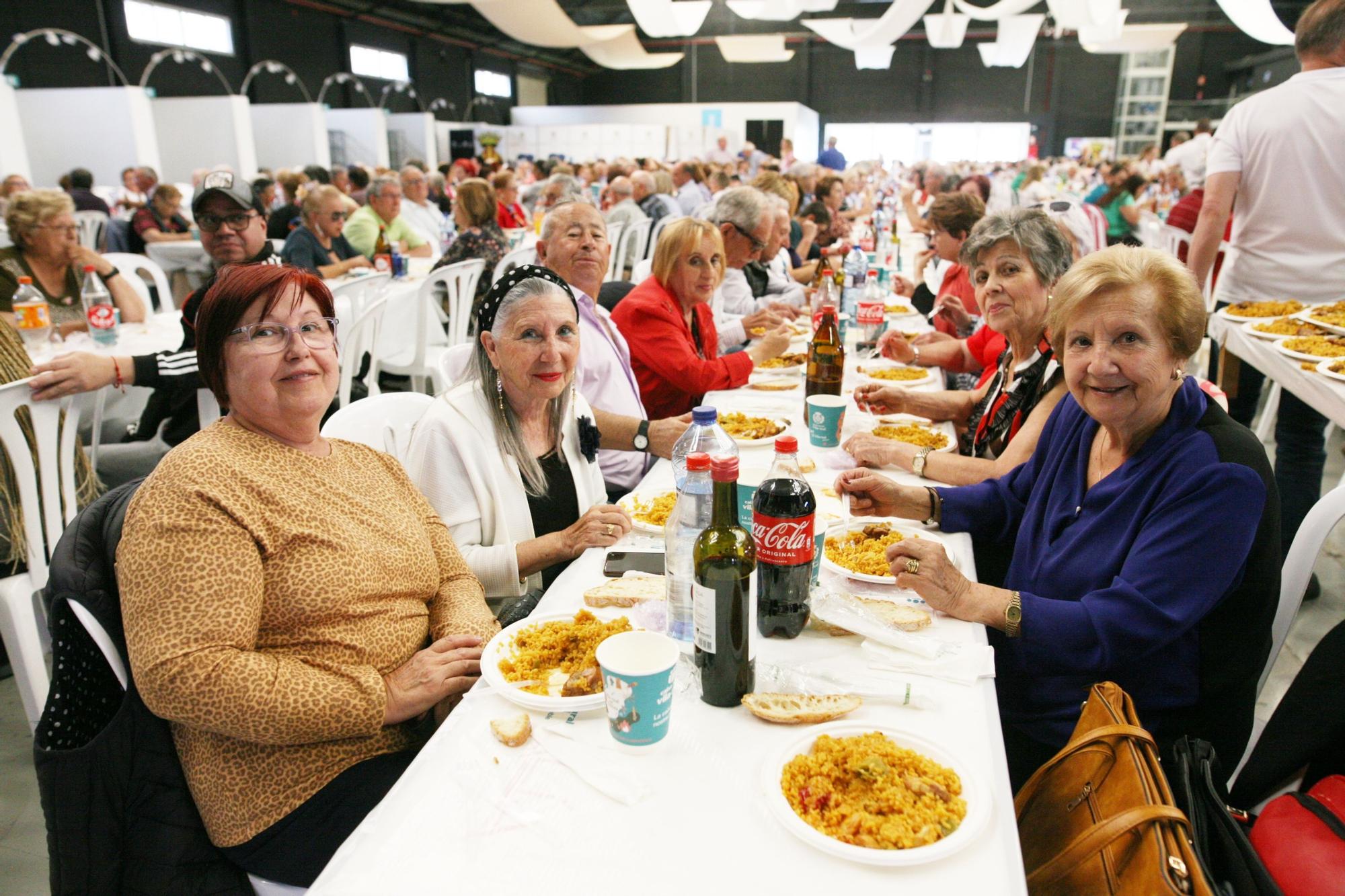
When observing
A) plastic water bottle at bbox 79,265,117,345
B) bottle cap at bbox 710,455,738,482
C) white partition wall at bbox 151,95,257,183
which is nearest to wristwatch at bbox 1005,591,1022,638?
bottle cap at bbox 710,455,738,482

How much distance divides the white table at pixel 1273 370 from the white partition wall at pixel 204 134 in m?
11.8

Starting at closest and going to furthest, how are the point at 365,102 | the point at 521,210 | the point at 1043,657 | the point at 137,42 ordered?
the point at 1043,657 → the point at 521,210 → the point at 137,42 → the point at 365,102

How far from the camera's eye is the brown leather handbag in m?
0.89

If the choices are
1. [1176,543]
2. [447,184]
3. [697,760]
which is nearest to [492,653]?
[697,760]

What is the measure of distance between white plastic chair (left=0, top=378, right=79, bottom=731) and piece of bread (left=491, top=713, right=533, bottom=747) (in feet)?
5.10

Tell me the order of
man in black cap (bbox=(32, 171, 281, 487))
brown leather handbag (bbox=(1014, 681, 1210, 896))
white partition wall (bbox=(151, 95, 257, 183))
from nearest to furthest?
brown leather handbag (bbox=(1014, 681, 1210, 896)) < man in black cap (bbox=(32, 171, 281, 487)) < white partition wall (bbox=(151, 95, 257, 183))

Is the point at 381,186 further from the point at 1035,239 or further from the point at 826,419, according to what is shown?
the point at 1035,239

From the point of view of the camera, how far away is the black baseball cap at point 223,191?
10.3 ft

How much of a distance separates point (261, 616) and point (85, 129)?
1236 centimetres

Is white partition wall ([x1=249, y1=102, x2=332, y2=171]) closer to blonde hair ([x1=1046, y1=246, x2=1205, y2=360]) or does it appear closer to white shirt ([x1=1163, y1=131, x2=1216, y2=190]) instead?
white shirt ([x1=1163, y1=131, x2=1216, y2=190])

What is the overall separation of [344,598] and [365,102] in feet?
62.2

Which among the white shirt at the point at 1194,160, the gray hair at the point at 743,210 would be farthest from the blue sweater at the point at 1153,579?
the white shirt at the point at 1194,160

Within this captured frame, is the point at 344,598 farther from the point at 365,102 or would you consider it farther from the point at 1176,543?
the point at 365,102

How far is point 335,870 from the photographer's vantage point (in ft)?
3.08
